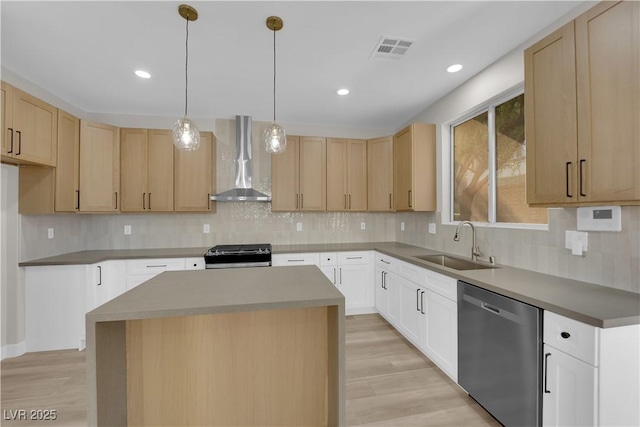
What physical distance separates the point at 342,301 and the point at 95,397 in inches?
38.3

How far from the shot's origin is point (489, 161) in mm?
2604

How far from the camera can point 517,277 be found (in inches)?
74.0

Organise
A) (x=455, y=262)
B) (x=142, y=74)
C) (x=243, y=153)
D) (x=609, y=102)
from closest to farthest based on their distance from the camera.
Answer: (x=609, y=102) < (x=142, y=74) < (x=455, y=262) < (x=243, y=153)

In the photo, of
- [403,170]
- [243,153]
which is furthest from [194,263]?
[403,170]

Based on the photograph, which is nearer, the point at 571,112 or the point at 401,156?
the point at 571,112

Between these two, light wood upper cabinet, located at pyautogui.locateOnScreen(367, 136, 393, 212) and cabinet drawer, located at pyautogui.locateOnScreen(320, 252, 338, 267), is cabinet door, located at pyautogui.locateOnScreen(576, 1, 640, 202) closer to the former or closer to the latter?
light wood upper cabinet, located at pyautogui.locateOnScreen(367, 136, 393, 212)

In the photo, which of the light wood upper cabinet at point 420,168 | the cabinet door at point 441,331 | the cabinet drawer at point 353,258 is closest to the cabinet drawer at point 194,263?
the cabinet drawer at point 353,258

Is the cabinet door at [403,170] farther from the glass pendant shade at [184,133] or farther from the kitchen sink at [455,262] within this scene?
the glass pendant shade at [184,133]

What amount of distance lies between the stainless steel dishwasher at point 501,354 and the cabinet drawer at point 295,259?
186 cm

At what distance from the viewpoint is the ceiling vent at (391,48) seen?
2086 millimetres

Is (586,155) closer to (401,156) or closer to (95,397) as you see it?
(401,156)

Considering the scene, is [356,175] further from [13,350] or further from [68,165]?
[13,350]

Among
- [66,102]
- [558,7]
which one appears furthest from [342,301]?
[66,102]

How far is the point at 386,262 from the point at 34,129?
152 inches
